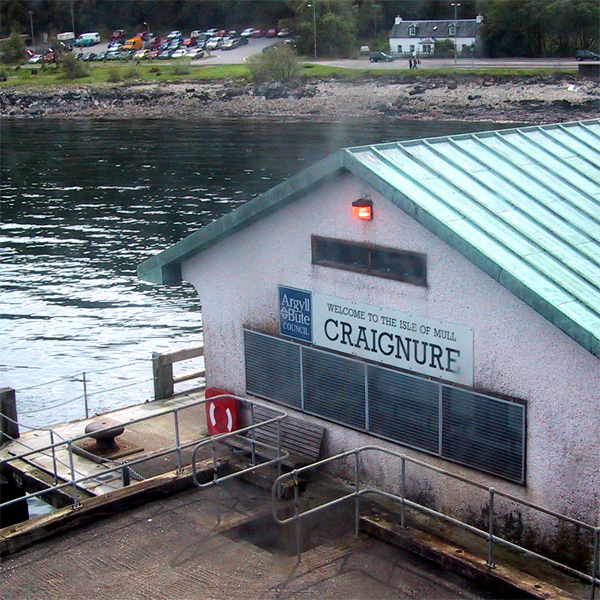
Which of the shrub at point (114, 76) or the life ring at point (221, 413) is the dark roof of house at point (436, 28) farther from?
the life ring at point (221, 413)

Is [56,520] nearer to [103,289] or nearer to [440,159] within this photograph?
[440,159]

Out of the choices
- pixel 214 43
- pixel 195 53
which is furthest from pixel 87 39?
pixel 214 43

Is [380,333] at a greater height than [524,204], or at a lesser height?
lesser

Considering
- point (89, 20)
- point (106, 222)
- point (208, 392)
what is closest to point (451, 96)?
point (89, 20)

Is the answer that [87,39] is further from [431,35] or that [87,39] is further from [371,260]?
[371,260]

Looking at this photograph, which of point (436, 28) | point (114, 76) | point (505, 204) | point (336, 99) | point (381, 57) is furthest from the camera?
point (114, 76)

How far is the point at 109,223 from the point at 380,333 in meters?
33.9

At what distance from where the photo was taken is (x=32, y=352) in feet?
94.3

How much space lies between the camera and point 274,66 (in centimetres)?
9412

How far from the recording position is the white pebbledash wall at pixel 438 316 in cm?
1076

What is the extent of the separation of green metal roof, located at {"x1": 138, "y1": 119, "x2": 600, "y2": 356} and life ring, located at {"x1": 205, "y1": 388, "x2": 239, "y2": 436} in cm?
188

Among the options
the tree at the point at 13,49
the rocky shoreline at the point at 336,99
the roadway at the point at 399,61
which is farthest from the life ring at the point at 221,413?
the tree at the point at 13,49

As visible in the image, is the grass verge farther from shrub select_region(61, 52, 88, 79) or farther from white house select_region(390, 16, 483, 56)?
white house select_region(390, 16, 483, 56)

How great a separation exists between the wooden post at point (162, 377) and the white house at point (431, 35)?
265 feet
